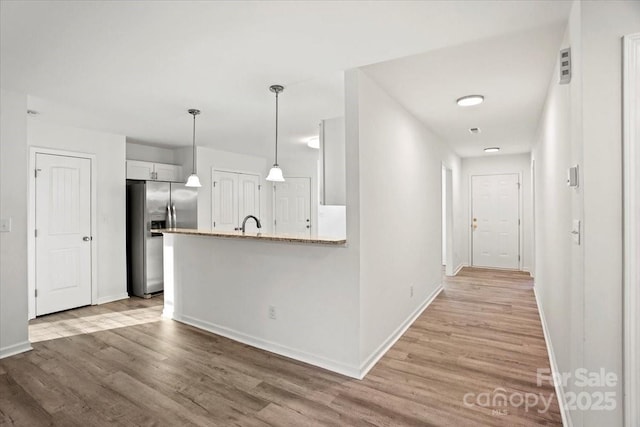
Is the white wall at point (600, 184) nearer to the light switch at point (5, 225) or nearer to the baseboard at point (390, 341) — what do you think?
the baseboard at point (390, 341)

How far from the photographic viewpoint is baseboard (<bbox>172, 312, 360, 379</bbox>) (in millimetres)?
2574

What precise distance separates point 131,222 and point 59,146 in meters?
1.40

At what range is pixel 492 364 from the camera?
2727 millimetres

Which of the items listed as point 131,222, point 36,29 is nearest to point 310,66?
point 36,29

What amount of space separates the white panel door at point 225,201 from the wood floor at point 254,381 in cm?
260

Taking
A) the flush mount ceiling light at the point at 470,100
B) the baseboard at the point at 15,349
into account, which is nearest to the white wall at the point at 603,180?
the flush mount ceiling light at the point at 470,100

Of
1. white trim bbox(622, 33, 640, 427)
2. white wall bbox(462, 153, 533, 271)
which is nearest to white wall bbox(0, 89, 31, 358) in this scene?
white trim bbox(622, 33, 640, 427)

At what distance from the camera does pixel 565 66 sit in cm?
178

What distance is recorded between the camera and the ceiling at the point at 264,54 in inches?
72.1

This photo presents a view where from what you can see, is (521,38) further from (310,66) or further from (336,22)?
(310,66)

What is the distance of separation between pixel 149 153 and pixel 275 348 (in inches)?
170

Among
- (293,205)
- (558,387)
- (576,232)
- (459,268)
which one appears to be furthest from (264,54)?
(459,268)

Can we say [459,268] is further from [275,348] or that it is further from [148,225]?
[148,225]

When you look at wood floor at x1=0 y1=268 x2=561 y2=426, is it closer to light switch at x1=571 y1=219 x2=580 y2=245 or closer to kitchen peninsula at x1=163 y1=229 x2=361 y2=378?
kitchen peninsula at x1=163 y1=229 x2=361 y2=378
